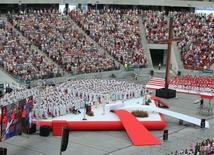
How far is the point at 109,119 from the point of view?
3120 cm

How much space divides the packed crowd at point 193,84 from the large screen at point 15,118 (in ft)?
69.5

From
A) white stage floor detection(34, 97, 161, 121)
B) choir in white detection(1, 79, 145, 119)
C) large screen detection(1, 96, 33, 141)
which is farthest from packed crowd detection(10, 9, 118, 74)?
large screen detection(1, 96, 33, 141)

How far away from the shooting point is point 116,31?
5825 cm

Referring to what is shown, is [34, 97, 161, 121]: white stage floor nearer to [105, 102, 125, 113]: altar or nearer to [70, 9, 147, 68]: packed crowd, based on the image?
[105, 102, 125, 113]: altar

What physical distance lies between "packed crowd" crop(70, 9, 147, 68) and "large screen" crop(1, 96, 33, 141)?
2658cm

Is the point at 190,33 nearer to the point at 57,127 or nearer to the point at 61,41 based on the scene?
the point at 61,41

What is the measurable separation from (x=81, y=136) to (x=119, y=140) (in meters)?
2.25

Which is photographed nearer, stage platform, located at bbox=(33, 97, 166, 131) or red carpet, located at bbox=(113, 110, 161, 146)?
red carpet, located at bbox=(113, 110, 161, 146)

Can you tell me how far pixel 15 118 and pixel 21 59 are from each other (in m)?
20.4

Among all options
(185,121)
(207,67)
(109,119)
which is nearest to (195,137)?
(185,121)

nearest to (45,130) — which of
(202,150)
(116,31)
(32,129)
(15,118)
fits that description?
(32,129)

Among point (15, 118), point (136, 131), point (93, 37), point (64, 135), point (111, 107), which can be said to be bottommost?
point (136, 131)

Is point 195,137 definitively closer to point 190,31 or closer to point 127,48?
point 127,48

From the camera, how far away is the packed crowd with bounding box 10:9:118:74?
1921 inches
